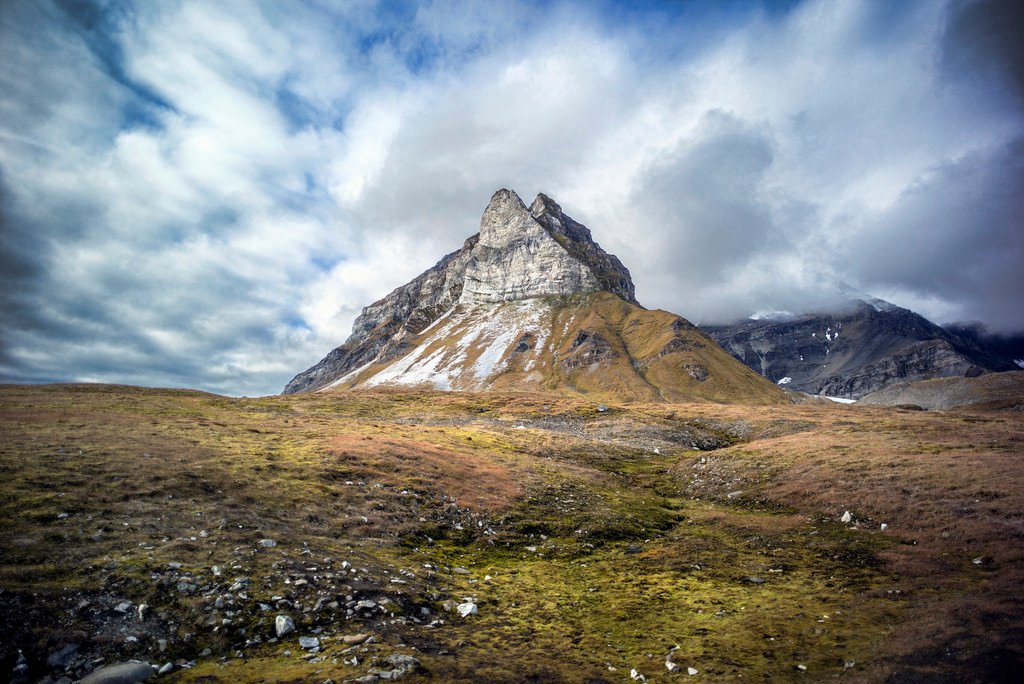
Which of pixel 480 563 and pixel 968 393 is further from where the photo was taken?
pixel 968 393

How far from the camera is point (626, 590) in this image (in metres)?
16.8

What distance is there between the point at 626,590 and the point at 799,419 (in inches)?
2563

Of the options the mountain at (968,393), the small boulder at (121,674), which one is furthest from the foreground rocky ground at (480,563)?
the mountain at (968,393)

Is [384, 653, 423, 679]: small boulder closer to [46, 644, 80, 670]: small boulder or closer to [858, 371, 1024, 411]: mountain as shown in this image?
[46, 644, 80, 670]: small boulder

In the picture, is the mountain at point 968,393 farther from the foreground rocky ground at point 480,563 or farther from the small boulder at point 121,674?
the small boulder at point 121,674

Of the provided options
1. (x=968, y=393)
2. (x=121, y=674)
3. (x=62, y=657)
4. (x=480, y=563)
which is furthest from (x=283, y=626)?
(x=968, y=393)

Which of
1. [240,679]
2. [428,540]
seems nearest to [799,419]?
[428,540]

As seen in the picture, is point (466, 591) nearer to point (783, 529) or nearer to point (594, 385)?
point (783, 529)

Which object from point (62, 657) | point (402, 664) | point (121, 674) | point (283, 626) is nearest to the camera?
point (121, 674)

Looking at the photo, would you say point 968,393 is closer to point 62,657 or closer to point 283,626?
point 283,626

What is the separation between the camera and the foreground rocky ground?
34.8 ft

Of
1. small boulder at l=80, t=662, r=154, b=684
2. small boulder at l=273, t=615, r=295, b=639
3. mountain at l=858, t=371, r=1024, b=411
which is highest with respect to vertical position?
mountain at l=858, t=371, r=1024, b=411

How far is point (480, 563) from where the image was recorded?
19.3m

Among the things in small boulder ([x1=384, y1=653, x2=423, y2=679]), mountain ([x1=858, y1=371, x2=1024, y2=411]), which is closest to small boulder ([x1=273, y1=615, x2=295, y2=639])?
small boulder ([x1=384, y1=653, x2=423, y2=679])
